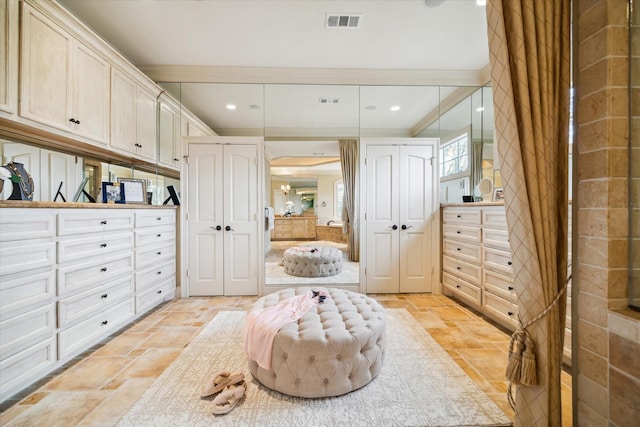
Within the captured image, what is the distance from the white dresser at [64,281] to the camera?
1503 mm

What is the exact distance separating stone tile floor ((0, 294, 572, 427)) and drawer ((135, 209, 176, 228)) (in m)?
1.03

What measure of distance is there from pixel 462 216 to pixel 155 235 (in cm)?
369

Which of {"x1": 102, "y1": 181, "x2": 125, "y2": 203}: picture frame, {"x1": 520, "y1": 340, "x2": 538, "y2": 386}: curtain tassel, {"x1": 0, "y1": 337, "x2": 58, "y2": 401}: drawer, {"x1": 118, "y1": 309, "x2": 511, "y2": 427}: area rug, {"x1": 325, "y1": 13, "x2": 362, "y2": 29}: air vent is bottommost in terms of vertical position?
{"x1": 118, "y1": 309, "x2": 511, "y2": 427}: area rug

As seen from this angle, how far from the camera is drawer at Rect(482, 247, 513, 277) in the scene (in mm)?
2285

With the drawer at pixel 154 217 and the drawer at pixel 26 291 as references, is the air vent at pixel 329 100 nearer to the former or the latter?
the drawer at pixel 154 217

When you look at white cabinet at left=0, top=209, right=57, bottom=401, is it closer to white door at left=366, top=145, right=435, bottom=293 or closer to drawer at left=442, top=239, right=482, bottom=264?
white door at left=366, top=145, right=435, bottom=293

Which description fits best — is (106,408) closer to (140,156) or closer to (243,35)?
(140,156)

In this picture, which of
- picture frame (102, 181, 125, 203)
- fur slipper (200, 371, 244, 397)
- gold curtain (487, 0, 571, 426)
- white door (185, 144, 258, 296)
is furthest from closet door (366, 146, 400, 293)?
picture frame (102, 181, 125, 203)

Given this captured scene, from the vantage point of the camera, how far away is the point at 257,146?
10.9ft

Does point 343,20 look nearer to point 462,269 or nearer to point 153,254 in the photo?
point 462,269

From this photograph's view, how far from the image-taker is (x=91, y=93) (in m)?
2.30

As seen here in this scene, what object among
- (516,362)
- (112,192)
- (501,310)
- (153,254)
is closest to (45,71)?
(112,192)

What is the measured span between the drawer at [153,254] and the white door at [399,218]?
263 cm

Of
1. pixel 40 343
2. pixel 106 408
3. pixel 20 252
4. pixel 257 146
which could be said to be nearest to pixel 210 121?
pixel 257 146
